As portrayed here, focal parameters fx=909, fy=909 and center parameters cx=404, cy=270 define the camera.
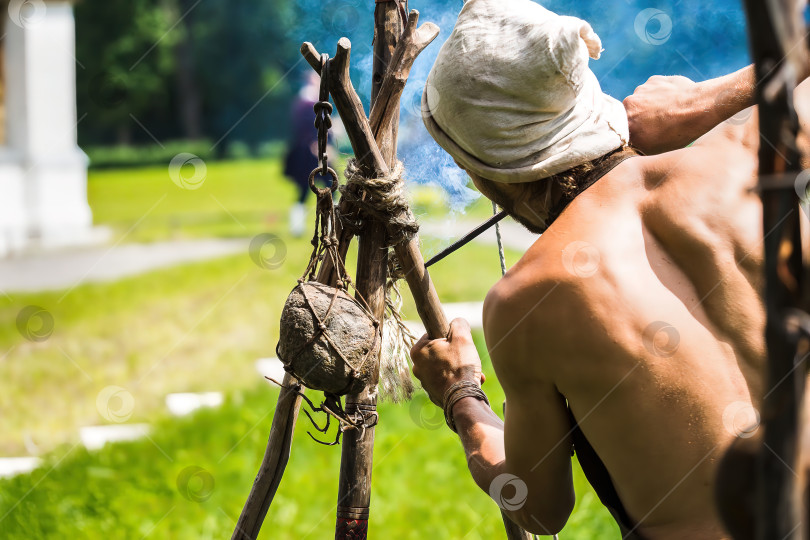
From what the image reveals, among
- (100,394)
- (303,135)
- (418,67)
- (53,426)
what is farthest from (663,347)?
(303,135)

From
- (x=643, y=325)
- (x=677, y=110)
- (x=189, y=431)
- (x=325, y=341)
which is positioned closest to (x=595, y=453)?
(x=643, y=325)

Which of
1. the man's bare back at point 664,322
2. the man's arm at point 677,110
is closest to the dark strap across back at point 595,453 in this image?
the man's bare back at point 664,322

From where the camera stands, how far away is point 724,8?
3.77 meters

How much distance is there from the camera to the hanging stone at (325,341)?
2.22 metres

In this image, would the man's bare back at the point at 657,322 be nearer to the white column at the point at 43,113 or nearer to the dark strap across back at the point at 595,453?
the dark strap across back at the point at 595,453

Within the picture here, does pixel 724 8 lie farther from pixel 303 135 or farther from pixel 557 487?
pixel 303 135

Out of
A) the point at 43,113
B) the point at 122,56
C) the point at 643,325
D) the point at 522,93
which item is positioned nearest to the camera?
the point at 643,325

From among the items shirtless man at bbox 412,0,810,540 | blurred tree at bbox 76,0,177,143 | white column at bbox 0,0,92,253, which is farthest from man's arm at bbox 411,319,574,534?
blurred tree at bbox 76,0,177,143

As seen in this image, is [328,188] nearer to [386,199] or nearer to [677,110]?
[386,199]

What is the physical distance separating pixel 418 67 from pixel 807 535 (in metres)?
2.37

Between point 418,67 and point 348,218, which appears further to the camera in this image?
point 418,67

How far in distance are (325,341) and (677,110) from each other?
3.27 feet

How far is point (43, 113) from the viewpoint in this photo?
14.0 metres

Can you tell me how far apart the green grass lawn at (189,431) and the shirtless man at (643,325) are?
2.28 m
